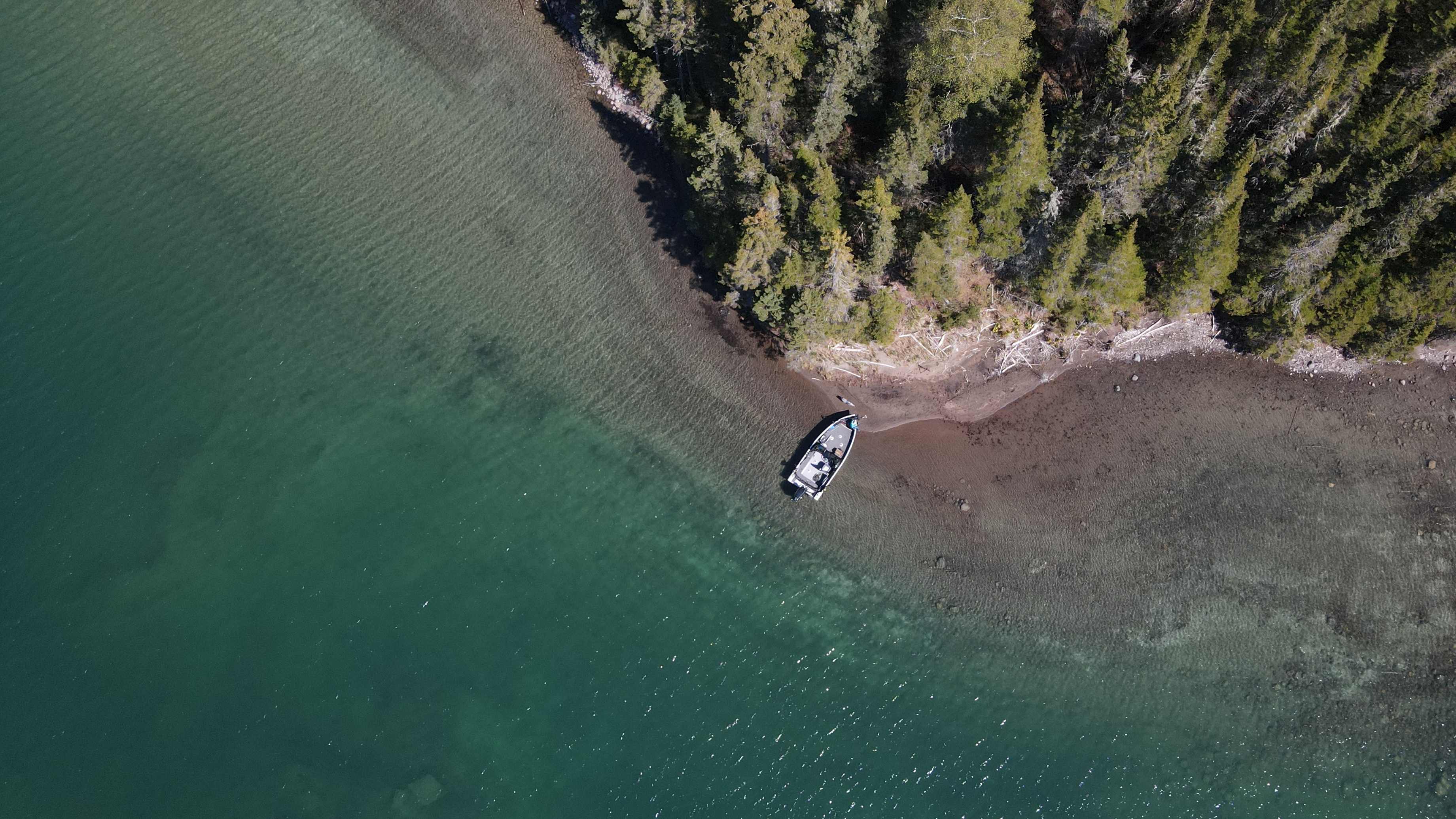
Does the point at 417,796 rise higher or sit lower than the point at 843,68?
lower

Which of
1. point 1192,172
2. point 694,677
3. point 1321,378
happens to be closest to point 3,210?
point 694,677

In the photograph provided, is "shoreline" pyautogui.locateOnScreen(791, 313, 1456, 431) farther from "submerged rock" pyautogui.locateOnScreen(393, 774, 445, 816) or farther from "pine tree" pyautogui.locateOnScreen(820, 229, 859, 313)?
"submerged rock" pyautogui.locateOnScreen(393, 774, 445, 816)

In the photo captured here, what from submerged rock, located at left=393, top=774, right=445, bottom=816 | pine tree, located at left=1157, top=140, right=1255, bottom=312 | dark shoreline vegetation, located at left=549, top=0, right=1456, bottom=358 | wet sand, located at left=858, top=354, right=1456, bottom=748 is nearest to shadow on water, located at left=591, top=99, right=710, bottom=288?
dark shoreline vegetation, located at left=549, top=0, right=1456, bottom=358

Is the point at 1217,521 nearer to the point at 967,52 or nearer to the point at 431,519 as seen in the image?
the point at 967,52

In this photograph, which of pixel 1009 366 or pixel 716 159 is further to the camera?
pixel 1009 366

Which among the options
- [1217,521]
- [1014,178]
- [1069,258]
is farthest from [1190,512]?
[1014,178]

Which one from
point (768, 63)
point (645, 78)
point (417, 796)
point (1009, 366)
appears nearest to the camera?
point (768, 63)

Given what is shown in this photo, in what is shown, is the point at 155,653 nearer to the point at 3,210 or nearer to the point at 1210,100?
the point at 3,210

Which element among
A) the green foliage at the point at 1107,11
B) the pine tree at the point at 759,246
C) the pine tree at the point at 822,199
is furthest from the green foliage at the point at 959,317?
the green foliage at the point at 1107,11
